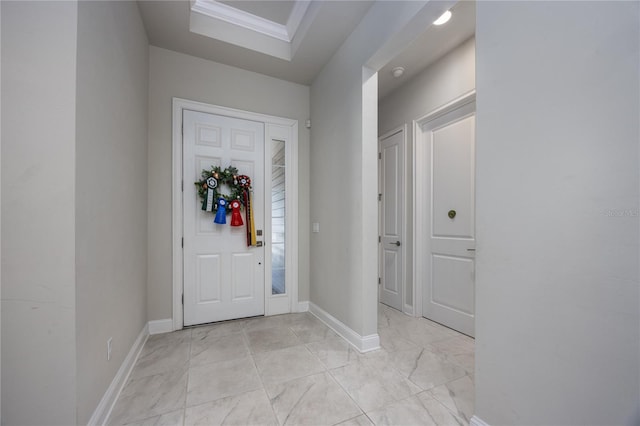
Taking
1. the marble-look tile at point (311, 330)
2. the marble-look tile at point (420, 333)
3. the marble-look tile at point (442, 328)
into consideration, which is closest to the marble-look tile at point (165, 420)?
the marble-look tile at point (311, 330)

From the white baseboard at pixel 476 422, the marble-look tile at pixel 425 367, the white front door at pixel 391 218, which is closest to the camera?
the white baseboard at pixel 476 422

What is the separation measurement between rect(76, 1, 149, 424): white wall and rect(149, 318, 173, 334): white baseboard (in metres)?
0.34

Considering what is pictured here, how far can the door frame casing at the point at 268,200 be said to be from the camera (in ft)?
9.04

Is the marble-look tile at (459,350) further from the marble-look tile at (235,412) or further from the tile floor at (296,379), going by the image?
the marble-look tile at (235,412)

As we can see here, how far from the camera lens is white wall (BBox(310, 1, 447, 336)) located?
2248 millimetres

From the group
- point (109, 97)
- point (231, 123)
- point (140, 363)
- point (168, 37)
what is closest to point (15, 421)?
point (140, 363)

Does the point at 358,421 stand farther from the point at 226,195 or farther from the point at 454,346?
the point at 226,195

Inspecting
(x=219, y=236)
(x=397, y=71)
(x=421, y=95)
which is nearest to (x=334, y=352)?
(x=219, y=236)

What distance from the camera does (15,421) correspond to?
111 cm

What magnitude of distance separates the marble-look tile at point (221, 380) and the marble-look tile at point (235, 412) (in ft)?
0.20

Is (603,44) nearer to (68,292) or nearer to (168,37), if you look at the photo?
(68,292)

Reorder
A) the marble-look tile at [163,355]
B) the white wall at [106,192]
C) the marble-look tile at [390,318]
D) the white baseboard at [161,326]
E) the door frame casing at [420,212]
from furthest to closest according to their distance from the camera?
the door frame casing at [420,212] < the marble-look tile at [390,318] < the white baseboard at [161,326] < the marble-look tile at [163,355] < the white wall at [106,192]

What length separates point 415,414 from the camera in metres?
1.54

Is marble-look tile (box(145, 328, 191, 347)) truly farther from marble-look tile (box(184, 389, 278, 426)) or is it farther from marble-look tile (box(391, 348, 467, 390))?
marble-look tile (box(391, 348, 467, 390))
